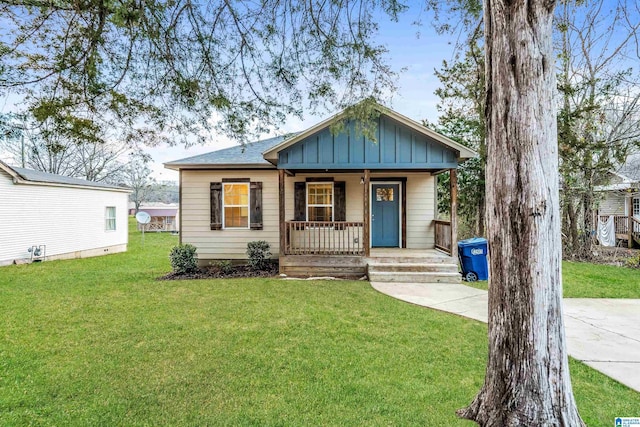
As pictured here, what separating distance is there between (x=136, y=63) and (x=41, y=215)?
41.3 feet

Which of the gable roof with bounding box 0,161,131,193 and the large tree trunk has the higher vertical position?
the gable roof with bounding box 0,161,131,193

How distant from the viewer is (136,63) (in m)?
3.96

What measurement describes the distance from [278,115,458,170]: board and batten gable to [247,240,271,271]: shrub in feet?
9.39

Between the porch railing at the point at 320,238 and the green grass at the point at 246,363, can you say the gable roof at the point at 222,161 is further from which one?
the green grass at the point at 246,363

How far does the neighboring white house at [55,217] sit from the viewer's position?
11711 mm

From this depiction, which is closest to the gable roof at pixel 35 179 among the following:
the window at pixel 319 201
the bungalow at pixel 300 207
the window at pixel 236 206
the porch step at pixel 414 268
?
the bungalow at pixel 300 207

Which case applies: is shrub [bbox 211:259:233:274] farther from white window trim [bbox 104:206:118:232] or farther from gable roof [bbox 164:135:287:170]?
white window trim [bbox 104:206:118:232]

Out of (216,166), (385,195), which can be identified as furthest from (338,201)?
(216,166)

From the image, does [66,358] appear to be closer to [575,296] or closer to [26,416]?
[26,416]

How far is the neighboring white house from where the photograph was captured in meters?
11.7

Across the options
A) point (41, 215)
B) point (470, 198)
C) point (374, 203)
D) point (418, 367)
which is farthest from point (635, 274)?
point (41, 215)

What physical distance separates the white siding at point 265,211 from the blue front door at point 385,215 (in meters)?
0.35

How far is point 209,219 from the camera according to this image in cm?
1012

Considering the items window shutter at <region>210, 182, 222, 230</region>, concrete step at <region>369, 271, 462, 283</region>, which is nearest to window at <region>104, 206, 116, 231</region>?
window shutter at <region>210, 182, 222, 230</region>
